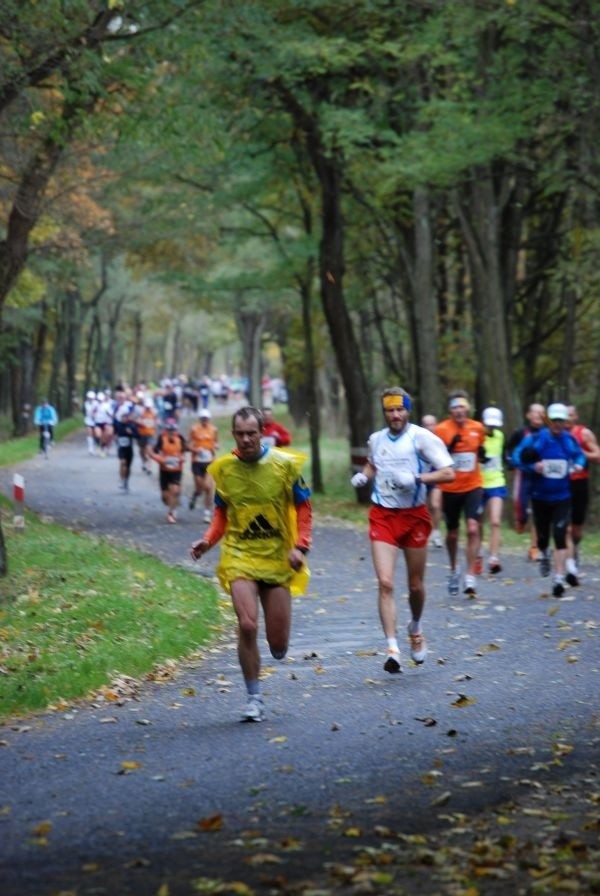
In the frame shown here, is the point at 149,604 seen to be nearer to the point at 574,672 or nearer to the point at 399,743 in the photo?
the point at 574,672

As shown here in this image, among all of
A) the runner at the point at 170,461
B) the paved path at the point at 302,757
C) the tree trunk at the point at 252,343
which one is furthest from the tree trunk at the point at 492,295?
the tree trunk at the point at 252,343

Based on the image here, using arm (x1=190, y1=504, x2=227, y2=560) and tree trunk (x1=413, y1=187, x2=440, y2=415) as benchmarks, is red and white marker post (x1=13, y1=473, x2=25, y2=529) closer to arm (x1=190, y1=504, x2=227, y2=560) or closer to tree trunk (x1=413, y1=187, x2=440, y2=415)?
tree trunk (x1=413, y1=187, x2=440, y2=415)

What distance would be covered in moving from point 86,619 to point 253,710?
168 inches

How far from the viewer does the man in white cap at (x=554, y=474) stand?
17.4 m

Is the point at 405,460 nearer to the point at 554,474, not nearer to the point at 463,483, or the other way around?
the point at 463,483

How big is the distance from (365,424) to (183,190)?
6.29m

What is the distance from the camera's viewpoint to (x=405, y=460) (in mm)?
12664

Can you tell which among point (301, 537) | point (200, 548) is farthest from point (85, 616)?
point (301, 537)

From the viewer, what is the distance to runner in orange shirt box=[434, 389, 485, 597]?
17.5 metres

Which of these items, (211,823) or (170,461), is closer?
(211,823)

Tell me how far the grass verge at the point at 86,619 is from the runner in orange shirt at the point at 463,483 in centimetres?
269

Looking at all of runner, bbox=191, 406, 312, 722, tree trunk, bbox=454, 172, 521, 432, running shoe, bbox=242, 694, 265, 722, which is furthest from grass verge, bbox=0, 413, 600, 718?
A: tree trunk, bbox=454, 172, 521, 432

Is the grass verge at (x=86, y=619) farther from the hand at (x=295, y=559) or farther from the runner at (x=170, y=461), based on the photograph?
the runner at (x=170, y=461)

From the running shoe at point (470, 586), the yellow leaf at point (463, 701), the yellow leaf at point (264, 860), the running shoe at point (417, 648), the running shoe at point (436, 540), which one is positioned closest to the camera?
the yellow leaf at point (264, 860)
